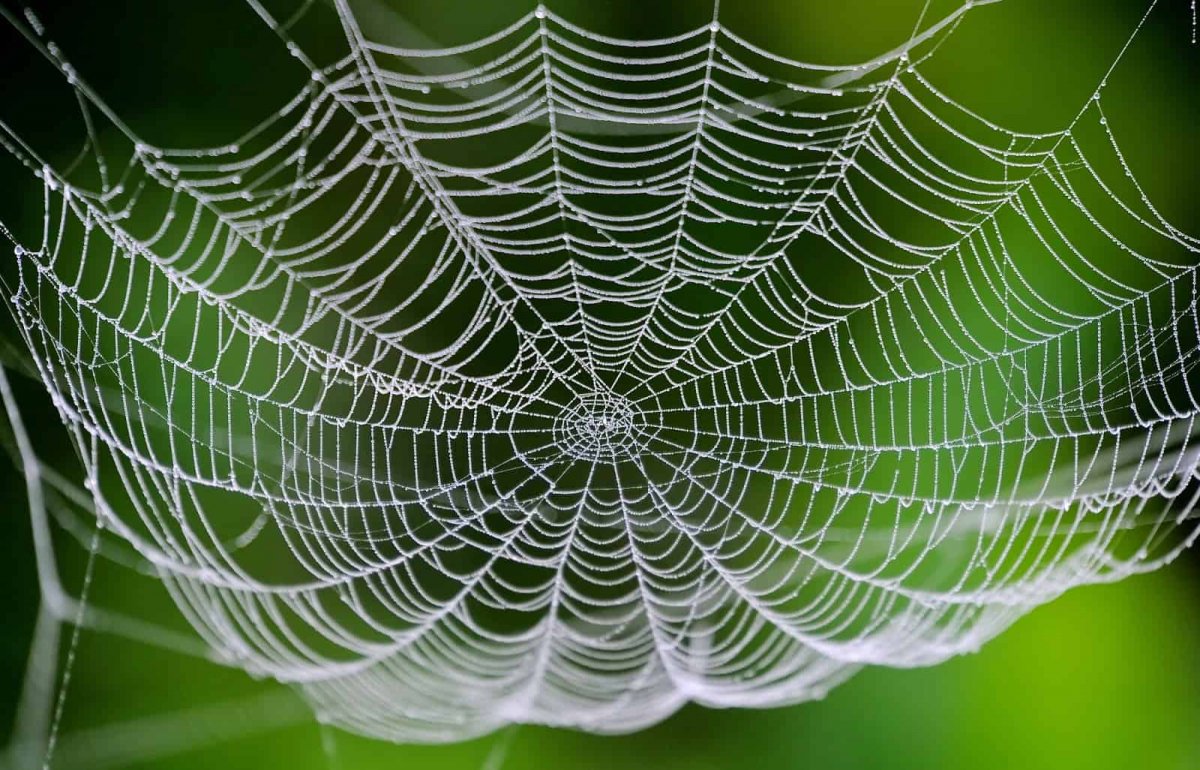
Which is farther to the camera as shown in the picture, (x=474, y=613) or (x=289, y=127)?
(x=474, y=613)

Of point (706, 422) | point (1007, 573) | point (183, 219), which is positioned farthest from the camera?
point (706, 422)

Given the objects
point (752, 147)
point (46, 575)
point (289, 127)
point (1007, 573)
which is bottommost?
point (46, 575)

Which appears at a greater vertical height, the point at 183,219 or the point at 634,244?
the point at 634,244

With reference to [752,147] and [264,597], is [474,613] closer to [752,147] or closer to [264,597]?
[264,597]

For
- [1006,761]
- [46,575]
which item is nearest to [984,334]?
[1006,761]

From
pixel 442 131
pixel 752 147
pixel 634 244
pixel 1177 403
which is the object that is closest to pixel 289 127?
pixel 442 131

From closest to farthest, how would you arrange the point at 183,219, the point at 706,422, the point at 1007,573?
the point at 183,219
the point at 1007,573
the point at 706,422
